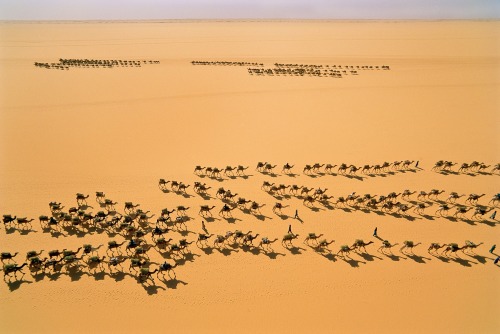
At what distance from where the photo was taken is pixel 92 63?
60.2m

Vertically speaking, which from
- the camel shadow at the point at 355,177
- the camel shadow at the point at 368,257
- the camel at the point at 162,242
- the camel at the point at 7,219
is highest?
the camel shadow at the point at 355,177

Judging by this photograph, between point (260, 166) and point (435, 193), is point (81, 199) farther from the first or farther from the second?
point (435, 193)

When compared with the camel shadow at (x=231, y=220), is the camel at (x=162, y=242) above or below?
below

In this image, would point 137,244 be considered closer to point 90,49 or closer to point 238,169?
point 238,169

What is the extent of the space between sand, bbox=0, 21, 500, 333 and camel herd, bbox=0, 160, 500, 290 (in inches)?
16.2

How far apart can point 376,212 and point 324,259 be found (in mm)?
5447

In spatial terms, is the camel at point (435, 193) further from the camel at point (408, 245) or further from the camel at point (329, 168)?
the camel at point (329, 168)

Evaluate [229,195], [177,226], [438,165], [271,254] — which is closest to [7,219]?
[177,226]

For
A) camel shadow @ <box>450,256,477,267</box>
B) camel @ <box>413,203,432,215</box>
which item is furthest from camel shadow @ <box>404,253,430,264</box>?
camel @ <box>413,203,432,215</box>

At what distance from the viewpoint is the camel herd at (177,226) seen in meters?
16.3

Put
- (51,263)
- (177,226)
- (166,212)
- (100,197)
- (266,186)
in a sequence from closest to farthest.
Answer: (51,263)
(166,212)
(177,226)
(100,197)
(266,186)

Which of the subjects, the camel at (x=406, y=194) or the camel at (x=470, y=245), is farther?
the camel at (x=406, y=194)

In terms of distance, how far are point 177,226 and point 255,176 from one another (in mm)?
7544

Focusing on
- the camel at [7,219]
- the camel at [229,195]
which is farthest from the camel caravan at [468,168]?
the camel at [7,219]
